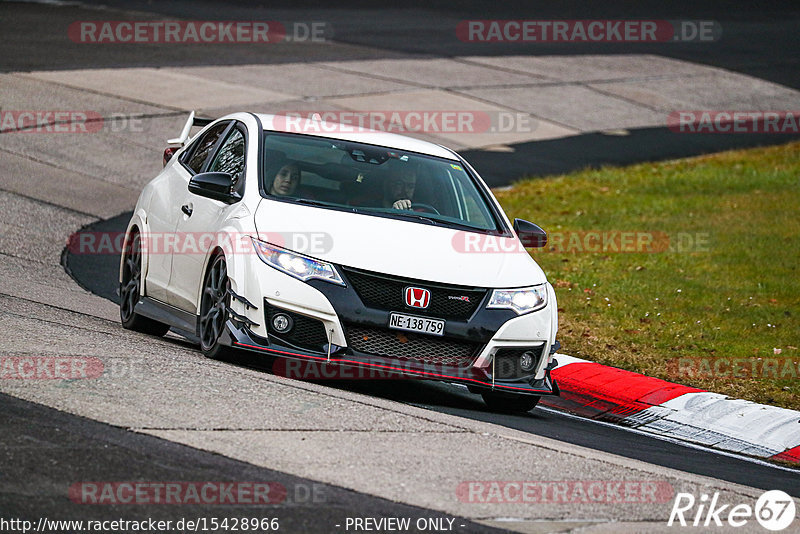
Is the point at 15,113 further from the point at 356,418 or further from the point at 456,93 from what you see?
the point at 356,418

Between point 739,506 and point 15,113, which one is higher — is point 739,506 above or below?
below

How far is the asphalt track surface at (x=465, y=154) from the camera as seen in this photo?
5844mm

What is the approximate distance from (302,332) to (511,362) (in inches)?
54.1

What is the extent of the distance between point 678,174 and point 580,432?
12.6 metres

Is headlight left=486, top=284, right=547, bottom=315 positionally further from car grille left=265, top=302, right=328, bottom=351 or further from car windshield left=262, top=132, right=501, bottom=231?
car grille left=265, top=302, right=328, bottom=351

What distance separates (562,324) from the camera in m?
11.8

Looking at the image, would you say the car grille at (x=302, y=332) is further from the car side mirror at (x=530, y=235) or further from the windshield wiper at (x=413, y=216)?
the car side mirror at (x=530, y=235)

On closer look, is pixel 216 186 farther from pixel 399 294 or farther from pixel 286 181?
pixel 399 294

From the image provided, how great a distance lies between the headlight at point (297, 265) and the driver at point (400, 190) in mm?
1111

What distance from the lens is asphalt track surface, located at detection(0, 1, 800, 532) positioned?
5.84 metres

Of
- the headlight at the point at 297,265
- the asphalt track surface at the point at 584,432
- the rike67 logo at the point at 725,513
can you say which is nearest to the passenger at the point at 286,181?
the headlight at the point at 297,265

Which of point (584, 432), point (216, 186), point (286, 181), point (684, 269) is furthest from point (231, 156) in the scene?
point (684, 269)

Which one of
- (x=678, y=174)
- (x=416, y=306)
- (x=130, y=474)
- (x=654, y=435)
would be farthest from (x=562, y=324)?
(x=678, y=174)

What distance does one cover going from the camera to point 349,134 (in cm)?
969
